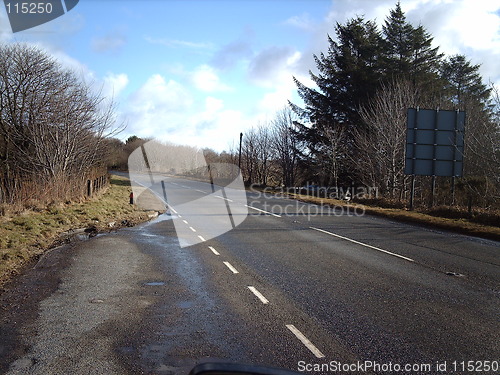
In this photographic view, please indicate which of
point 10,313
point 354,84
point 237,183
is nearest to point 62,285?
point 10,313

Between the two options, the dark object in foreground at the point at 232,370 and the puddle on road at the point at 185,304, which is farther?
the puddle on road at the point at 185,304

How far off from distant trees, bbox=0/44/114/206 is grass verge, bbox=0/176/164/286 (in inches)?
129

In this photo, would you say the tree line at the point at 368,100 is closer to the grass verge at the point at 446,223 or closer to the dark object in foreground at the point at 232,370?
the grass verge at the point at 446,223

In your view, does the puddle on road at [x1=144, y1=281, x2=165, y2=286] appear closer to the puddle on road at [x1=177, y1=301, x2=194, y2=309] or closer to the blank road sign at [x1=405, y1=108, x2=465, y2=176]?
the puddle on road at [x1=177, y1=301, x2=194, y2=309]

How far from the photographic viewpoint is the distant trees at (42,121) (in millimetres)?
24469

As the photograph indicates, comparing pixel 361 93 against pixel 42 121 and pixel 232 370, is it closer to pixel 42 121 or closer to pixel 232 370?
pixel 42 121

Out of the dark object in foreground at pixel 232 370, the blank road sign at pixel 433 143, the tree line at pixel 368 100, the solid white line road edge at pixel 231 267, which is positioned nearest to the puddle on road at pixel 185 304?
the solid white line road edge at pixel 231 267

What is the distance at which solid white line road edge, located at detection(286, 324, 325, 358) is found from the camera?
16.9 feet

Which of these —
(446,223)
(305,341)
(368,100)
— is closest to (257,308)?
(305,341)

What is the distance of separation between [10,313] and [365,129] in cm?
3909

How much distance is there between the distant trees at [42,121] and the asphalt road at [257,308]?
501 inches

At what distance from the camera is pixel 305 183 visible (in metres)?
52.2

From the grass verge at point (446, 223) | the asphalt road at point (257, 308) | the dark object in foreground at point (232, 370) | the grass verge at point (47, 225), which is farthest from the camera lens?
the grass verge at point (446, 223)

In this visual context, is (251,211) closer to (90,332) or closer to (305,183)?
(90,332)
